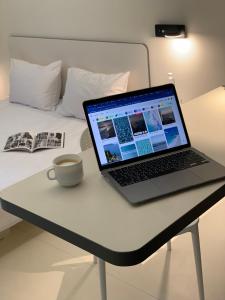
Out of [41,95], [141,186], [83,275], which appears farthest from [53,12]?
[141,186]

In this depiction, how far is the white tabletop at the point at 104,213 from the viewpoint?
3.70 feet

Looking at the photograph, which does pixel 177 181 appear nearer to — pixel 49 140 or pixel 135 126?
pixel 135 126

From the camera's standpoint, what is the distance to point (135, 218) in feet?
4.02

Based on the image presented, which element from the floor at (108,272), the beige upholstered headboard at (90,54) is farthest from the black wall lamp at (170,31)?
the floor at (108,272)

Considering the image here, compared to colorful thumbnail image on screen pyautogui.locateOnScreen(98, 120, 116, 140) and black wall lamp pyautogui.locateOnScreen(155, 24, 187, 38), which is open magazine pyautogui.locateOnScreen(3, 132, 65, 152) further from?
colorful thumbnail image on screen pyautogui.locateOnScreen(98, 120, 116, 140)

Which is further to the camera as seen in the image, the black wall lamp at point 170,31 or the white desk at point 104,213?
the black wall lamp at point 170,31

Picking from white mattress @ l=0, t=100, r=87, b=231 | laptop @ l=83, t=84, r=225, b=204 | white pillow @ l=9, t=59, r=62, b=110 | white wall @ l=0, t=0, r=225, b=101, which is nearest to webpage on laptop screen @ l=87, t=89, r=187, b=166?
laptop @ l=83, t=84, r=225, b=204

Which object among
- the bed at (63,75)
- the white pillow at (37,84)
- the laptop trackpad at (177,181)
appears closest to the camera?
the laptop trackpad at (177,181)

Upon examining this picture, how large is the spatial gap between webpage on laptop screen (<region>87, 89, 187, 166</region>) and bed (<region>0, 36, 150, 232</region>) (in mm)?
1008

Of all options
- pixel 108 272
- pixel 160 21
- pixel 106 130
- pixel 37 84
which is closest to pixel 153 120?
pixel 106 130

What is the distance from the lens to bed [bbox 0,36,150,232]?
2592 mm

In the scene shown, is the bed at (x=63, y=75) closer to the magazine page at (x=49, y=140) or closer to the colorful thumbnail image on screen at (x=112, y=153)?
the magazine page at (x=49, y=140)

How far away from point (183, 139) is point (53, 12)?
2278 millimetres

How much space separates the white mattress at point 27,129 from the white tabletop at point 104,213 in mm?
926
